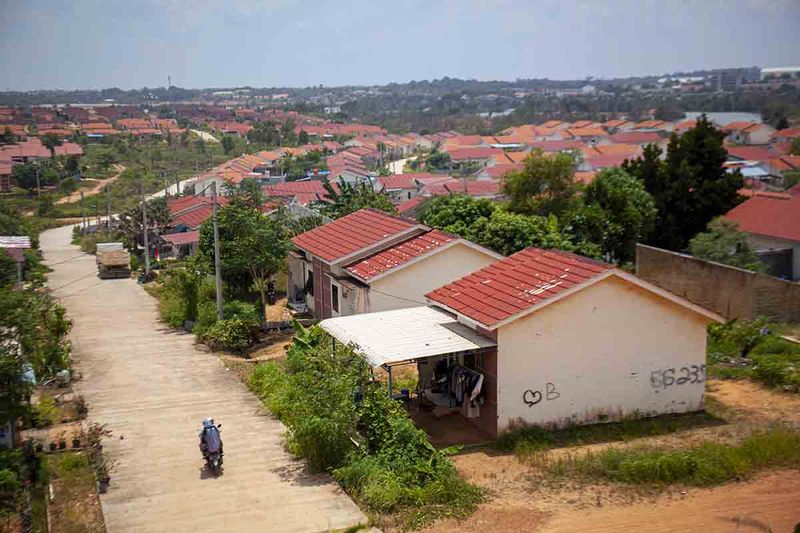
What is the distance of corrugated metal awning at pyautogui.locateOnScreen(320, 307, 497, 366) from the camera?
15250 mm

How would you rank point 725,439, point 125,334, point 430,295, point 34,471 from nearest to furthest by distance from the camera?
point 34,471 < point 725,439 < point 430,295 < point 125,334

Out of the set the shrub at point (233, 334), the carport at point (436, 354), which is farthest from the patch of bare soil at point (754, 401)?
the shrub at point (233, 334)

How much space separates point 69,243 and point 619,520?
46.1 meters

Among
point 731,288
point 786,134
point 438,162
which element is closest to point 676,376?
point 731,288

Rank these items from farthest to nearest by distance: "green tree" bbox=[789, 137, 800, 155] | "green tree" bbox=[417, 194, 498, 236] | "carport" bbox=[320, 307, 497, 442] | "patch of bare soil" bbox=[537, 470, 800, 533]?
"green tree" bbox=[789, 137, 800, 155], "green tree" bbox=[417, 194, 498, 236], "carport" bbox=[320, 307, 497, 442], "patch of bare soil" bbox=[537, 470, 800, 533]

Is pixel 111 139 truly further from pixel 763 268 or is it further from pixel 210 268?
pixel 763 268

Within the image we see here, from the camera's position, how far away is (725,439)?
1501cm

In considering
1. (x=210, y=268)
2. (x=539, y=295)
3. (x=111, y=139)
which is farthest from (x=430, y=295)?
(x=111, y=139)

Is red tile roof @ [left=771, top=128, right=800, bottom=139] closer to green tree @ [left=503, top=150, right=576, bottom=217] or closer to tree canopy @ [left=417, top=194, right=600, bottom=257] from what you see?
green tree @ [left=503, top=150, right=576, bottom=217]

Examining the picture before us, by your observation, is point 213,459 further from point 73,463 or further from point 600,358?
point 600,358

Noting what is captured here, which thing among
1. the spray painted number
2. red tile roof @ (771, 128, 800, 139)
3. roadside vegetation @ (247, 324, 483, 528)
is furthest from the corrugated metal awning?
red tile roof @ (771, 128, 800, 139)

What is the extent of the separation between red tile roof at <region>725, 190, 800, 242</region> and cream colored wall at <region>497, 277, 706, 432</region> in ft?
48.0

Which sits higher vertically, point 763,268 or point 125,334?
point 763,268

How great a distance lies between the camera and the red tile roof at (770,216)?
2944 cm
